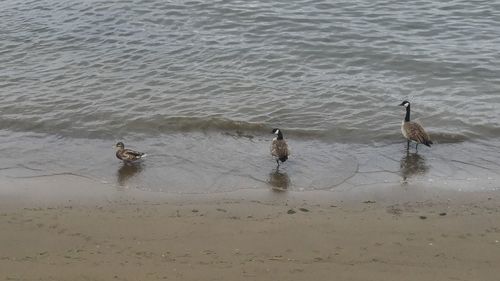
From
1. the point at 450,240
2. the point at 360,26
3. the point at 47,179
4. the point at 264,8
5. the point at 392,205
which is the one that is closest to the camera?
the point at 450,240

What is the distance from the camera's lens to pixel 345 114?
1334cm

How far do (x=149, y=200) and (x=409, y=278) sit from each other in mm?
4322

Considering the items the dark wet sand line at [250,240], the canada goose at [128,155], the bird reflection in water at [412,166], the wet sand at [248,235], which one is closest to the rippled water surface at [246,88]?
the bird reflection in water at [412,166]

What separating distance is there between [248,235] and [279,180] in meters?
2.32

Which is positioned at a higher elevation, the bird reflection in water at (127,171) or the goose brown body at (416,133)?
the goose brown body at (416,133)

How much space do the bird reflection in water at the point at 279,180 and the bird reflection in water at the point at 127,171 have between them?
7.94ft

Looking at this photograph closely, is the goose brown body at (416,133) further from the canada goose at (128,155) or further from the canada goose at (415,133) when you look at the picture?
the canada goose at (128,155)

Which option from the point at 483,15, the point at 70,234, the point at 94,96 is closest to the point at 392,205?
the point at 70,234

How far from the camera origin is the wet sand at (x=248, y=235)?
732 cm

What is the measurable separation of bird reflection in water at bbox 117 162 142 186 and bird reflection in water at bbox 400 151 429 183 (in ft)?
15.5

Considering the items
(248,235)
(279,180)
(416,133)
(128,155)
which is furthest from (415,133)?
(128,155)

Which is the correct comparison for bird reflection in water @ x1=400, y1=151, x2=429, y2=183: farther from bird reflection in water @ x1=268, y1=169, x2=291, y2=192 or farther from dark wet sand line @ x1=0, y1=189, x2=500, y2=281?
bird reflection in water @ x1=268, y1=169, x2=291, y2=192

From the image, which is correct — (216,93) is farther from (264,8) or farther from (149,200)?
(264,8)

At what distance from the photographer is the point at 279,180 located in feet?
34.1
